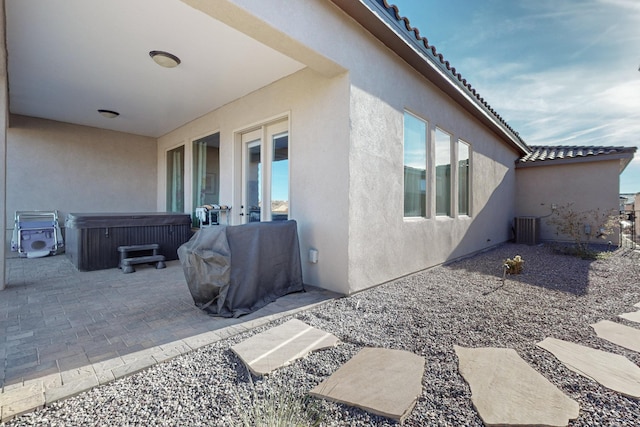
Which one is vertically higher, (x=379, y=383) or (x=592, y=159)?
(x=592, y=159)

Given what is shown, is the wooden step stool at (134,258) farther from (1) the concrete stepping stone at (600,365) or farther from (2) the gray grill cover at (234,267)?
(1) the concrete stepping stone at (600,365)

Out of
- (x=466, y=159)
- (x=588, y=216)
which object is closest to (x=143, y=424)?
(x=466, y=159)

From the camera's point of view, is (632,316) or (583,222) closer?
(632,316)

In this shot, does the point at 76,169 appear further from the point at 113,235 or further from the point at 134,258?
the point at 134,258

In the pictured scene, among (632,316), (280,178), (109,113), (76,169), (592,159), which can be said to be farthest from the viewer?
(592,159)

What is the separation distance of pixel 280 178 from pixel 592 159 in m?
9.53

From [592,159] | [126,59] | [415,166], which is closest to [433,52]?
[415,166]

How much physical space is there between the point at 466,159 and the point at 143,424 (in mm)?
7325

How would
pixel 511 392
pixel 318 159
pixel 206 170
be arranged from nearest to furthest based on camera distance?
1. pixel 511 392
2. pixel 318 159
3. pixel 206 170

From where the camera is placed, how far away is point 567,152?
9828 millimetres

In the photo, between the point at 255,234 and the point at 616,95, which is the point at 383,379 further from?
the point at 616,95

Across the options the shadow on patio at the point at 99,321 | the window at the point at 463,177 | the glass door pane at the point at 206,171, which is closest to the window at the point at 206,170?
the glass door pane at the point at 206,171

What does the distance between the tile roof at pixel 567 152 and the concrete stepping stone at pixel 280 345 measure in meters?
10.3

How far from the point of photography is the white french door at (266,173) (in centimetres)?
470
